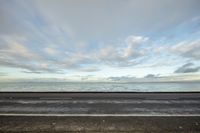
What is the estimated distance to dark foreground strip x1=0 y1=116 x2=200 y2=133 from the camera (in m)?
5.66

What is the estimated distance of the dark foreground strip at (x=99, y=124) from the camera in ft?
18.6

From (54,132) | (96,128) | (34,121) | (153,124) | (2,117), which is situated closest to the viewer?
(54,132)

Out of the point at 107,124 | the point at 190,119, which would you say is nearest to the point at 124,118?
the point at 107,124

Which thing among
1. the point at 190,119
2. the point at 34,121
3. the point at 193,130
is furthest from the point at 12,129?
the point at 190,119

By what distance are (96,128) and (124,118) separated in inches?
70.3

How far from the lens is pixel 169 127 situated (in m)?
5.97

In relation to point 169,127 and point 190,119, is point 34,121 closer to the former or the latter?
point 169,127

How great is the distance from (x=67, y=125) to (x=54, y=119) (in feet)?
3.73

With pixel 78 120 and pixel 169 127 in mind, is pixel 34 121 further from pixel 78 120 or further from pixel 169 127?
pixel 169 127

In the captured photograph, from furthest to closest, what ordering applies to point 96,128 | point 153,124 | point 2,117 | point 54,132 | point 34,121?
point 2,117
point 34,121
point 153,124
point 96,128
point 54,132

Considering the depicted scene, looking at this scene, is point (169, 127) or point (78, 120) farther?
point (78, 120)

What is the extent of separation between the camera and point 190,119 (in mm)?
7035

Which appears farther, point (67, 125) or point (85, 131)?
point (67, 125)

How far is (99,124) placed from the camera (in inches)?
249
